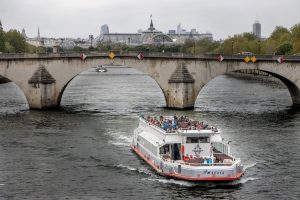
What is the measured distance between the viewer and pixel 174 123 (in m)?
54.1

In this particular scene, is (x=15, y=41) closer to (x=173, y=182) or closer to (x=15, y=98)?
(x=15, y=98)

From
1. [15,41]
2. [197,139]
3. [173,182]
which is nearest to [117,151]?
[197,139]

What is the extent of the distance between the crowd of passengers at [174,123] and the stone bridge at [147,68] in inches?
1130

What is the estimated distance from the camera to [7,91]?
127m

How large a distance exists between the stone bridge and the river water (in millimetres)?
3080

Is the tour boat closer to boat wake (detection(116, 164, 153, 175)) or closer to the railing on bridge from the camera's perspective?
boat wake (detection(116, 164, 153, 175))

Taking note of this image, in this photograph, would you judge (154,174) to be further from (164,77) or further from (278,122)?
(164,77)

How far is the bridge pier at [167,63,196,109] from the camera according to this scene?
282 ft

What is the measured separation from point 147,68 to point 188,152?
41.8 metres

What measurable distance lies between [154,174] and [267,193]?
9.41m

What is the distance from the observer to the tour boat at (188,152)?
4616 cm

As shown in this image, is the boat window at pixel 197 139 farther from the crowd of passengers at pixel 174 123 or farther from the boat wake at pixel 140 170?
the boat wake at pixel 140 170

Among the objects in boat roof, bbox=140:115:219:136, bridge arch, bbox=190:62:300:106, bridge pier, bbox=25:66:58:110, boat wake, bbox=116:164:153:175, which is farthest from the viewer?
A: bridge arch, bbox=190:62:300:106

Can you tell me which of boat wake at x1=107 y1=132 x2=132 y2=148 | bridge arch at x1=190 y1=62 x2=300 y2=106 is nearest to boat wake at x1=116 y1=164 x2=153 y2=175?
boat wake at x1=107 y1=132 x2=132 y2=148
